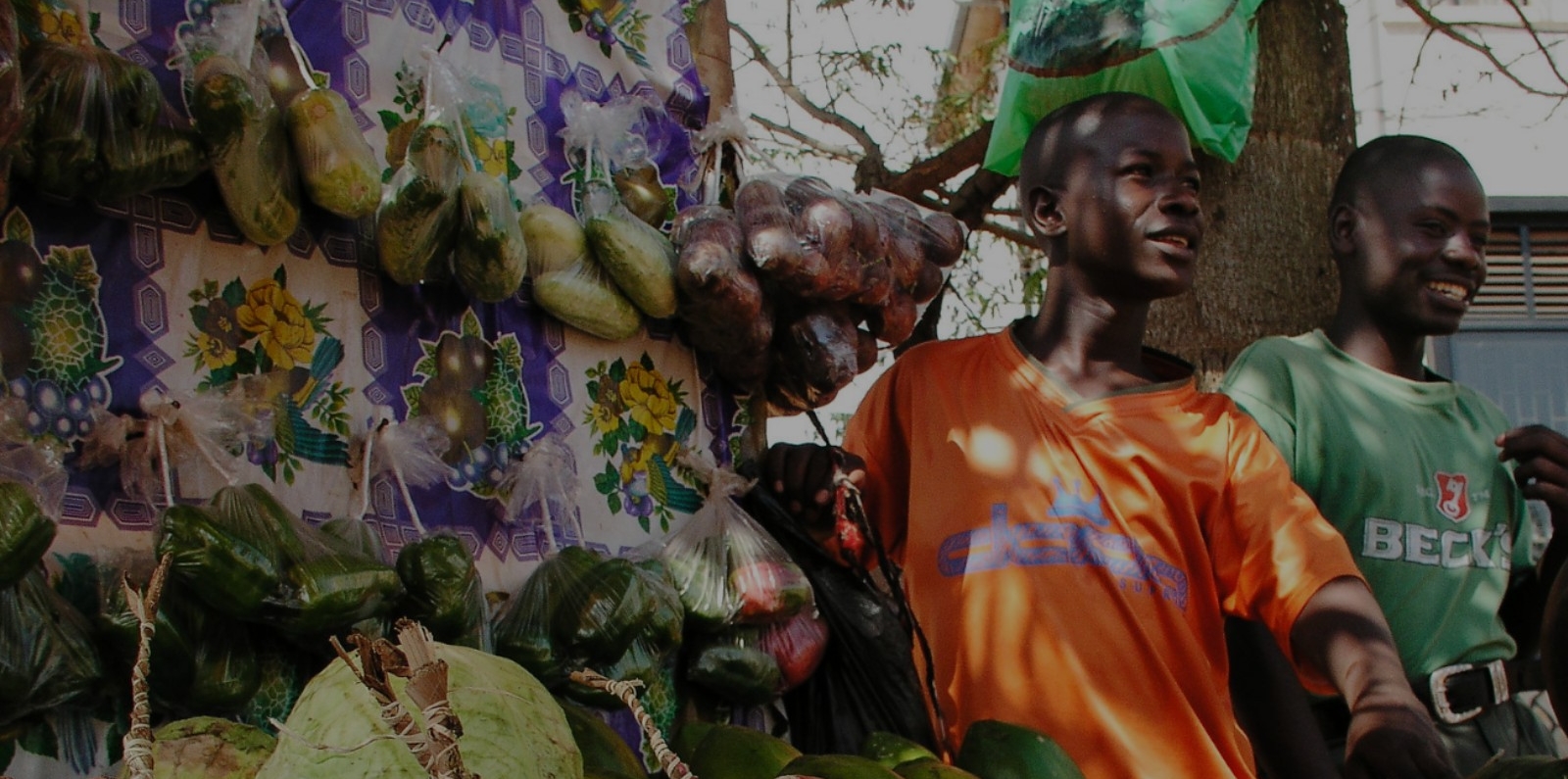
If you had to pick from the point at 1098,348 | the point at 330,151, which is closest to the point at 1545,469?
the point at 1098,348

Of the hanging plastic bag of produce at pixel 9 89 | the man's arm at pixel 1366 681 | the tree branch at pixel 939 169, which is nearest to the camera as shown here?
the hanging plastic bag of produce at pixel 9 89

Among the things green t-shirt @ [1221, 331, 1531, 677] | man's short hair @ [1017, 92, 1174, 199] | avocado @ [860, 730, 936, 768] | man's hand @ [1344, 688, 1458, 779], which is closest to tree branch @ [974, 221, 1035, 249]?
green t-shirt @ [1221, 331, 1531, 677]

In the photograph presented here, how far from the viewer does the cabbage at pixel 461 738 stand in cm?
96

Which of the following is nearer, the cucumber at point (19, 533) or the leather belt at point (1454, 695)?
the cucumber at point (19, 533)

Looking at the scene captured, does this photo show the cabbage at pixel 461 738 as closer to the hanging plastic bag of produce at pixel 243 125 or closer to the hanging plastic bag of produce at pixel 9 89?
the hanging plastic bag of produce at pixel 9 89

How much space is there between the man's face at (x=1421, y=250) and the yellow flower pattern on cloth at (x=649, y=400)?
1.67m

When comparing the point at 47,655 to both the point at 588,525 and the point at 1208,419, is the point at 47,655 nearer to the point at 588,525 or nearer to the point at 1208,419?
the point at 588,525

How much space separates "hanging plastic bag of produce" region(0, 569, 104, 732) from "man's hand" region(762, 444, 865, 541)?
3.74ft

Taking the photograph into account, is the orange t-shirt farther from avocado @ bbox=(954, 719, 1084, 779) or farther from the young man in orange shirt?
avocado @ bbox=(954, 719, 1084, 779)

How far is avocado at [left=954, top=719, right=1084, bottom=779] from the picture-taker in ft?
5.76

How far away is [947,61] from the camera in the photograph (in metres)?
6.46

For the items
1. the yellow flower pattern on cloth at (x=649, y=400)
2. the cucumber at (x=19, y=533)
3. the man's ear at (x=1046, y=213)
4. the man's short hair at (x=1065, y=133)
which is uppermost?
the man's short hair at (x=1065, y=133)

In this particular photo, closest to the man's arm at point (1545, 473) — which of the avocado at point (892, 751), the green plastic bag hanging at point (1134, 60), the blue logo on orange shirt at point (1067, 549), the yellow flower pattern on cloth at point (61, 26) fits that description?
the blue logo on orange shirt at point (1067, 549)

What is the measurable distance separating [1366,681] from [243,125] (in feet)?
5.61
